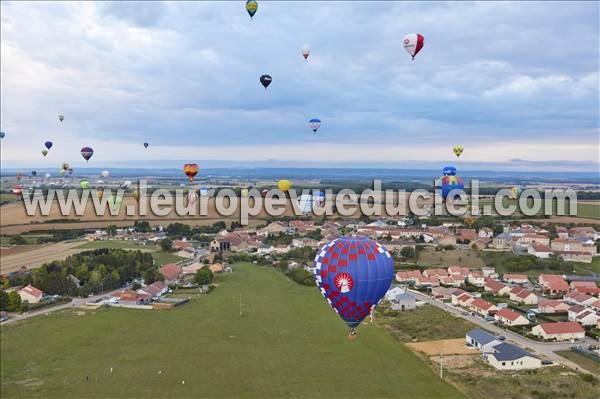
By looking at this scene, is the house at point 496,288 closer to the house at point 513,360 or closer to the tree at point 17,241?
the house at point 513,360

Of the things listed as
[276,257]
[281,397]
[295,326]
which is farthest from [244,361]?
[276,257]

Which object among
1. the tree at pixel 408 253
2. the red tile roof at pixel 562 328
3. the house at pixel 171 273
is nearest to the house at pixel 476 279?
the tree at pixel 408 253

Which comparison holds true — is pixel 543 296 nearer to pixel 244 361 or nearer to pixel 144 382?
pixel 244 361

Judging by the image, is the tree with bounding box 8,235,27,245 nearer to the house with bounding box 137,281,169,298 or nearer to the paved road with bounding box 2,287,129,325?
the paved road with bounding box 2,287,129,325

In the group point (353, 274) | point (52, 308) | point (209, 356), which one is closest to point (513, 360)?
point (353, 274)

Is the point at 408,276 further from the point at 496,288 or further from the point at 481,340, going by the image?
the point at 481,340

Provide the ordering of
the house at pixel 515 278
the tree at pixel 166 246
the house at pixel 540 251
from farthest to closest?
the tree at pixel 166 246 → the house at pixel 540 251 → the house at pixel 515 278

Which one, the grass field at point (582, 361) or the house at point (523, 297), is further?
the house at point (523, 297)
